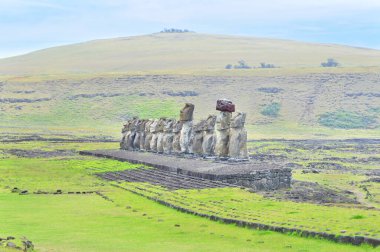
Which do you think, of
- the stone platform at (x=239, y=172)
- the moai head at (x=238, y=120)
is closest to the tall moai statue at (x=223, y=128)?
the moai head at (x=238, y=120)

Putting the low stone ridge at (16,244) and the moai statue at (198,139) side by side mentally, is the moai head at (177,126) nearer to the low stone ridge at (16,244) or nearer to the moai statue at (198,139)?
the moai statue at (198,139)

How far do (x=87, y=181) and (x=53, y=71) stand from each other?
138723mm

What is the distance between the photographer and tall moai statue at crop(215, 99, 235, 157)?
122ft

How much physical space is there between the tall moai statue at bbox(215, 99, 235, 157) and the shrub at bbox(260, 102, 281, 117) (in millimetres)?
72766

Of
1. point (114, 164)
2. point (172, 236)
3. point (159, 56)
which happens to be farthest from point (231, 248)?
point (159, 56)

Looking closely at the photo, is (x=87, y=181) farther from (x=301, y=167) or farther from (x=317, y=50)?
(x=317, y=50)

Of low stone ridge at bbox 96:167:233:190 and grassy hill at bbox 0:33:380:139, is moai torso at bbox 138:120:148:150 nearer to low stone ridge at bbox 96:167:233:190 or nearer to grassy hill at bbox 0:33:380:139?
low stone ridge at bbox 96:167:233:190

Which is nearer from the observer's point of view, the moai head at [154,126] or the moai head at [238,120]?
the moai head at [238,120]

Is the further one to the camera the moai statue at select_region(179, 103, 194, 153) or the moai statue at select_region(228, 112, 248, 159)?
the moai statue at select_region(179, 103, 194, 153)

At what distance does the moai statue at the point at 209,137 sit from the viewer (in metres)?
38.7

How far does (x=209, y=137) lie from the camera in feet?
128

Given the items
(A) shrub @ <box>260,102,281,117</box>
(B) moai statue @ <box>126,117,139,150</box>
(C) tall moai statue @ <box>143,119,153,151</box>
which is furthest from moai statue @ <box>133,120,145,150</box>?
(A) shrub @ <box>260,102,281,117</box>

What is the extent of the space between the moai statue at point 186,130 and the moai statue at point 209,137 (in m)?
2.24

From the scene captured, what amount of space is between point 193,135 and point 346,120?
223 feet
